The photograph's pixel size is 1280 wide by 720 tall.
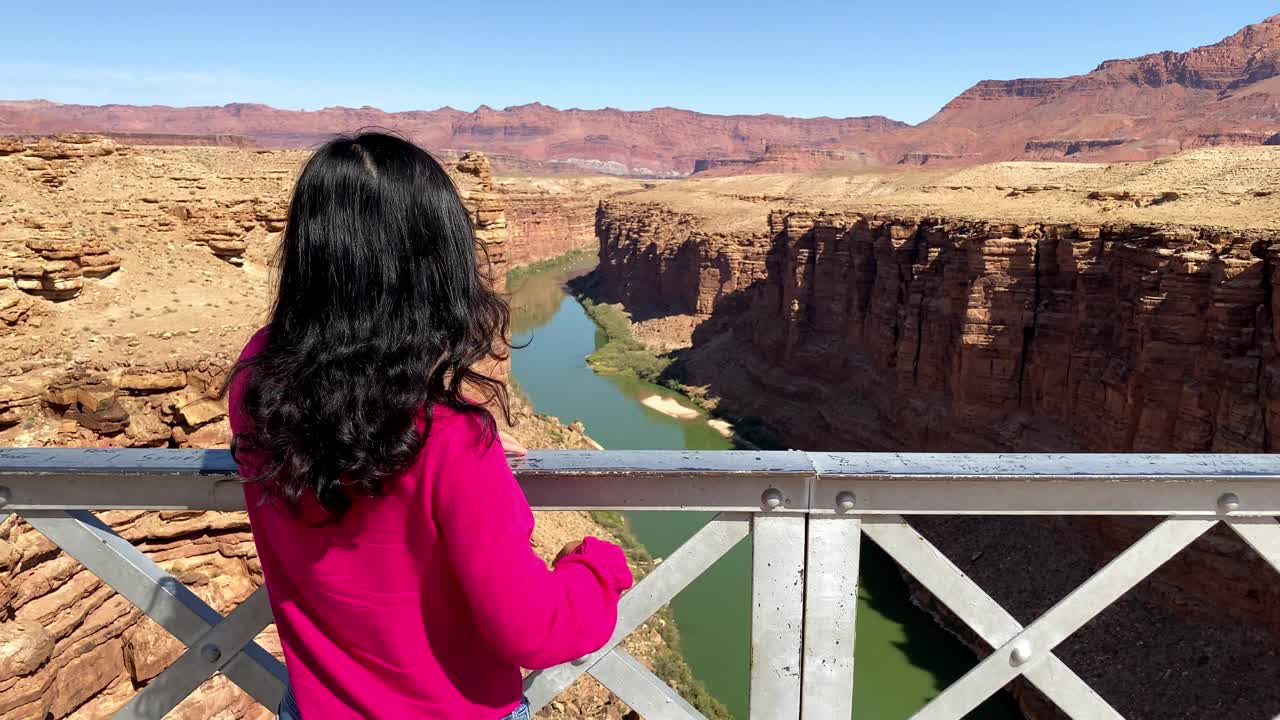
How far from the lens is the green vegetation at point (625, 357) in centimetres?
3694

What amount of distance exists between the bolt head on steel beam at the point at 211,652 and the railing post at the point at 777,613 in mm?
1136

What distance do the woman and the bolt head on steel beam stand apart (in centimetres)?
44

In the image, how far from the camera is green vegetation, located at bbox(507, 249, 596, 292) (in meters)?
60.7

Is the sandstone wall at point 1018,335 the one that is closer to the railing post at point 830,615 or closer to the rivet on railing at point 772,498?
the railing post at point 830,615

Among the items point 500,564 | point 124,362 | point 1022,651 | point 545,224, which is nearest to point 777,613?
point 1022,651

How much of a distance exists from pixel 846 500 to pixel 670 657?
12095 millimetres

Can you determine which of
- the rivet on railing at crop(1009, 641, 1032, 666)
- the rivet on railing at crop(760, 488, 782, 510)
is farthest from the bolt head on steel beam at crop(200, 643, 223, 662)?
the rivet on railing at crop(1009, 641, 1032, 666)

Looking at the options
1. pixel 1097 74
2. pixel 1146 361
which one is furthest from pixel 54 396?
pixel 1097 74

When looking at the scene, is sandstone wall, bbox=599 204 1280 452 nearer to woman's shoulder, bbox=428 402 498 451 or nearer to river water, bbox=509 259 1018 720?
river water, bbox=509 259 1018 720

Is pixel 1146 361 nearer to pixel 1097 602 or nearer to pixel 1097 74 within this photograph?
pixel 1097 602

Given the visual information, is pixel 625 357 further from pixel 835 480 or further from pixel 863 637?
pixel 835 480

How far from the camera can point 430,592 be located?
144 cm

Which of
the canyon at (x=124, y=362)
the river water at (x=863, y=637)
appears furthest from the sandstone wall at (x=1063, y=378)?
the canyon at (x=124, y=362)

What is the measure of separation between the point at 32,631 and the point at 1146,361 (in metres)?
16.5
